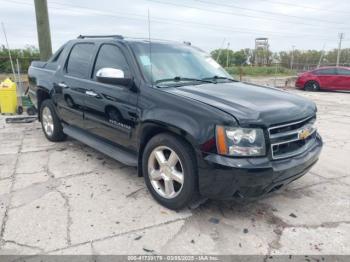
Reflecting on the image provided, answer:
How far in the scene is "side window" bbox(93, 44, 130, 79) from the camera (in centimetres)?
386

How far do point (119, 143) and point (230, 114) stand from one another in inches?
67.4

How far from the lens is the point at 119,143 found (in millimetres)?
4016

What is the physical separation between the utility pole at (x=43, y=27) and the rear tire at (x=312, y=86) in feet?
47.3

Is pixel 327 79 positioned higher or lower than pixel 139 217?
higher

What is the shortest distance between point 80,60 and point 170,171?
2.52m

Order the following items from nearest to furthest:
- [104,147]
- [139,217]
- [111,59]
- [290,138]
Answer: [290,138] < [139,217] < [111,59] < [104,147]

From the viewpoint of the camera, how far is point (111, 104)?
3.93 meters

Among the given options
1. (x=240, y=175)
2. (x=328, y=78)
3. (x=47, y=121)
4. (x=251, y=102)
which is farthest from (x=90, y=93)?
(x=328, y=78)

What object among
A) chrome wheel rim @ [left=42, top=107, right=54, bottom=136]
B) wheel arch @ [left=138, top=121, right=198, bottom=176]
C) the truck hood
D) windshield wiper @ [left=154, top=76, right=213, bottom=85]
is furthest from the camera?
chrome wheel rim @ [left=42, top=107, right=54, bottom=136]

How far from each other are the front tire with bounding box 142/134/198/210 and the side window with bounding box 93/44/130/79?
99 cm

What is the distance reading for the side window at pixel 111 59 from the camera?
12.7 feet

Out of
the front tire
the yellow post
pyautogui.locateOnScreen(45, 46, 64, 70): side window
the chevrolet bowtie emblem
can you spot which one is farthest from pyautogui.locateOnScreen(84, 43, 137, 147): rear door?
the yellow post

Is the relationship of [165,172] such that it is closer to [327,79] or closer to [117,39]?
[117,39]

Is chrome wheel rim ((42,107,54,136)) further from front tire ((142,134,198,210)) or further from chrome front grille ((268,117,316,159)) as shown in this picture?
chrome front grille ((268,117,316,159))
